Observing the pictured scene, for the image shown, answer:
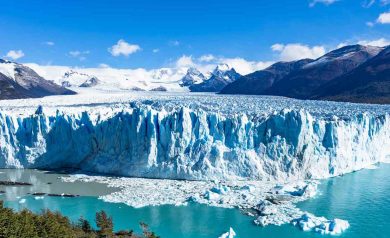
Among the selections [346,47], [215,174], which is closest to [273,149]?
[215,174]

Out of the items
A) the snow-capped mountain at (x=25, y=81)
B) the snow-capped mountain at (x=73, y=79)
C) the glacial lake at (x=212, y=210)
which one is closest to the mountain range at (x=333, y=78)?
the snow-capped mountain at (x=25, y=81)

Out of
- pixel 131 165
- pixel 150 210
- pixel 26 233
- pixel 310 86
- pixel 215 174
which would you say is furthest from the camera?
pixel 310 86

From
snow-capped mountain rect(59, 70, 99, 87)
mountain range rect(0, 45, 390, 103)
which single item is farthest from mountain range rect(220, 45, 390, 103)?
snow-capped mountain rect(59, 70, 99, 87)

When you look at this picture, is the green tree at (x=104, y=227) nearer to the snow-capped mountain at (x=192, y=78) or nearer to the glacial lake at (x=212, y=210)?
the glacial lake at (x=212, y=210)

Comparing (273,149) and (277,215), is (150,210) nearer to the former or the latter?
(277,215)

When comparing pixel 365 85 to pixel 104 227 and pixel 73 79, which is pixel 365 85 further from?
pixel 73 79

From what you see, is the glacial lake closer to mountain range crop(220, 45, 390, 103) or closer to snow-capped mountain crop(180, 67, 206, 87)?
mountain range crop(220, 45, 390, 103)
